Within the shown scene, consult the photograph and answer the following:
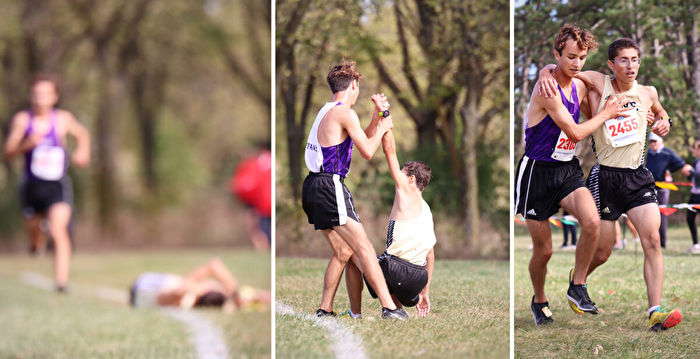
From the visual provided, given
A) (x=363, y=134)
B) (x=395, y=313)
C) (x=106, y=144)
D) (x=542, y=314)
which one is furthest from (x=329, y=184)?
(x=106, y=144)

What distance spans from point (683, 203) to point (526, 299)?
1314 mm

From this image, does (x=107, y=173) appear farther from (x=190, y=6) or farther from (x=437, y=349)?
(x=437, y=349)

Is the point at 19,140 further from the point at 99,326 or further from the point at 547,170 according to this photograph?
the point at 547,170

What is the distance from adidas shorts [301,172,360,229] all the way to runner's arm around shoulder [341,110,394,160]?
0.25m

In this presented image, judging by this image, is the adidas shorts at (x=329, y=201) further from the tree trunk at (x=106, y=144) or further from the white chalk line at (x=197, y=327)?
the tree trunk at (x=106, y=144)

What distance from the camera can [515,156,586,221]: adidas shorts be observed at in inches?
190

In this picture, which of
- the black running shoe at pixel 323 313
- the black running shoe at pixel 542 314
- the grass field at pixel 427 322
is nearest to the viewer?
the grass field at pixel 427 322

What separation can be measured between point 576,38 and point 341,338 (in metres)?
2.21

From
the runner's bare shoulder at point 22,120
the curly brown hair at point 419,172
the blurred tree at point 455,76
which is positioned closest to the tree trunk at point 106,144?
the runner's bare shoulder at point 22,120

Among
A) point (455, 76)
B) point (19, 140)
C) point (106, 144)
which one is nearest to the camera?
point (455, 76)

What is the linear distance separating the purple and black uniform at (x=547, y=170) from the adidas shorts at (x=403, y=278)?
1.03 metres

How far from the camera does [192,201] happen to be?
2691 cm

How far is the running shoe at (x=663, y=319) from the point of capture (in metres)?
4.82

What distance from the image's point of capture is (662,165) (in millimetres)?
5234
